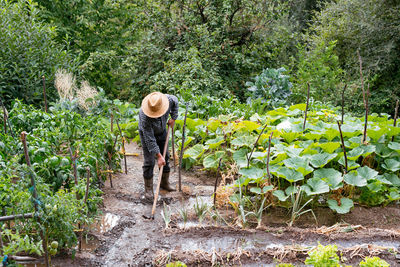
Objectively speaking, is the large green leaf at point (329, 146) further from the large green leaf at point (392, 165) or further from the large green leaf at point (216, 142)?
the large green leaf at point (216, 142)

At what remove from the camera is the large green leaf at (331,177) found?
11.6 ft

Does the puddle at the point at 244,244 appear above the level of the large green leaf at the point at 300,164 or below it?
below

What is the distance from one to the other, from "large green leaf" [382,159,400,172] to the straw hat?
258 centimetres

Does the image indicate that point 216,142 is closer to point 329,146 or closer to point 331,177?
point 329,146

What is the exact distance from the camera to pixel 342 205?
3.49 metres

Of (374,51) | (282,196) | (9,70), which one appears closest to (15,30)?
(9,70)

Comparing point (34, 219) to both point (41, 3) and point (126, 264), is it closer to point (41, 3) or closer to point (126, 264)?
point (126, 264)

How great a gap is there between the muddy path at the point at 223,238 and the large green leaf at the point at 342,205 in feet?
0.48

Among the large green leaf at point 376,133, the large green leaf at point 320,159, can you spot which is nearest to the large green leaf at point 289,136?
the large green leaf at point 320,159

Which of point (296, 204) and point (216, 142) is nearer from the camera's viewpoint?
point (296, 204)

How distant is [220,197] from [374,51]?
23.4 ft

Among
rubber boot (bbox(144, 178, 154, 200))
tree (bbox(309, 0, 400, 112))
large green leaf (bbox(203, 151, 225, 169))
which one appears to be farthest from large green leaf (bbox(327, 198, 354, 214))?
tree (bbox(309, 0, 400, 112))

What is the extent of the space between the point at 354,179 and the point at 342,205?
307mm

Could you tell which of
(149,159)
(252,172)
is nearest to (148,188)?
(149,159)
